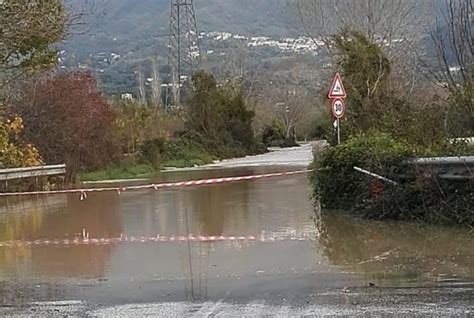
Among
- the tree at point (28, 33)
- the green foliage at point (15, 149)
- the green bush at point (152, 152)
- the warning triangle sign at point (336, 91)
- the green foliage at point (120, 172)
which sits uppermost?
the tree at point (28, 33)

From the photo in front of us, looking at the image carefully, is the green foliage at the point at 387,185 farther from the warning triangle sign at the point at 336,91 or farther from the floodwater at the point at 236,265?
the warning triangle sign at the point at 336,91

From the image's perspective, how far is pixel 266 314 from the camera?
7.87 metres

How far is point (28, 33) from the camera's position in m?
11.8

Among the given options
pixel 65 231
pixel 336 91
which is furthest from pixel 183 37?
pixel 65 231

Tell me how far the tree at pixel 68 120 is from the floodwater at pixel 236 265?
15170mm

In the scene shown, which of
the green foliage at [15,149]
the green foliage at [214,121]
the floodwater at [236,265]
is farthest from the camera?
the green foliage at [214,121]

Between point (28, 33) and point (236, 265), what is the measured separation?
163 inches

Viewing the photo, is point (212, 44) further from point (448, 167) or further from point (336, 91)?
point (448, 167)

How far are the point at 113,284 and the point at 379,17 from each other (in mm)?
32844

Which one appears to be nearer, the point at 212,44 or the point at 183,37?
the point at 183,37

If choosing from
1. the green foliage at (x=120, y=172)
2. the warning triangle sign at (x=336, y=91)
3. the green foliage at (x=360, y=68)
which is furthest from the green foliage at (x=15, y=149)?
the warning triangle sign at (x=336, y=91)

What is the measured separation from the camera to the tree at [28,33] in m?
11.5

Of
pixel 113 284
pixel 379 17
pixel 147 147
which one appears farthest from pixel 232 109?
pixel 113 284

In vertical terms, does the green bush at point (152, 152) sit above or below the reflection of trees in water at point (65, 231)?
above
